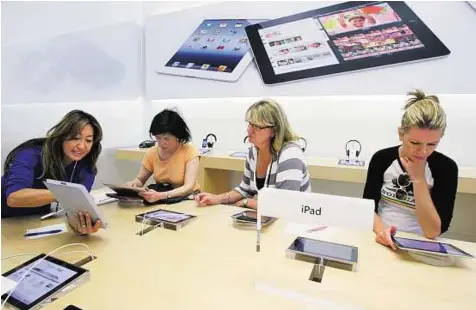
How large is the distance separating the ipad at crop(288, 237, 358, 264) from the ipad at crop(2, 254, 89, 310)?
Result: 722 millimetres

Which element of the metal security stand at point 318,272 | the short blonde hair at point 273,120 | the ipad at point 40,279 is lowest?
the metal security stand at point 318,272

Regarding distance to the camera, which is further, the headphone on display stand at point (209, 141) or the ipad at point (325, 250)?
the headphone on display stand at point (209, 141)

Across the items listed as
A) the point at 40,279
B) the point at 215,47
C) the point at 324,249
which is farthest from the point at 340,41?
the point at 40,279

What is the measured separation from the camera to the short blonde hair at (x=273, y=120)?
176cm

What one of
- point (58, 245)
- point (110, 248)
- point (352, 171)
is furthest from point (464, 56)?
point (58, 245)

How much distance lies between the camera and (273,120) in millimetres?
1762

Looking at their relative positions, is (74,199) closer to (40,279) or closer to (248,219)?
(40,279)

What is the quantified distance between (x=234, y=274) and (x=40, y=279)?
57 centimetres

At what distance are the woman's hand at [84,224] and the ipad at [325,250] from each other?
0.78 m

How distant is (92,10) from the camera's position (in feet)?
10.4

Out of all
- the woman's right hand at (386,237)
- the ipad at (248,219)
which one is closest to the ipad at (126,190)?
the ipad at (248,219)

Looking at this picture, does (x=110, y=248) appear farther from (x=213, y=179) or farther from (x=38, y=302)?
(x=213, y=179)

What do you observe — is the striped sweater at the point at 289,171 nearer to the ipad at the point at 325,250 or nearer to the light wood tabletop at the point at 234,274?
the light wood tabletop at the point at 234,274

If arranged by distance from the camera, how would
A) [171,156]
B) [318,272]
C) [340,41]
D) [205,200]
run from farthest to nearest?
[340,41] < [171,156] < [205,200] < [318,272]
